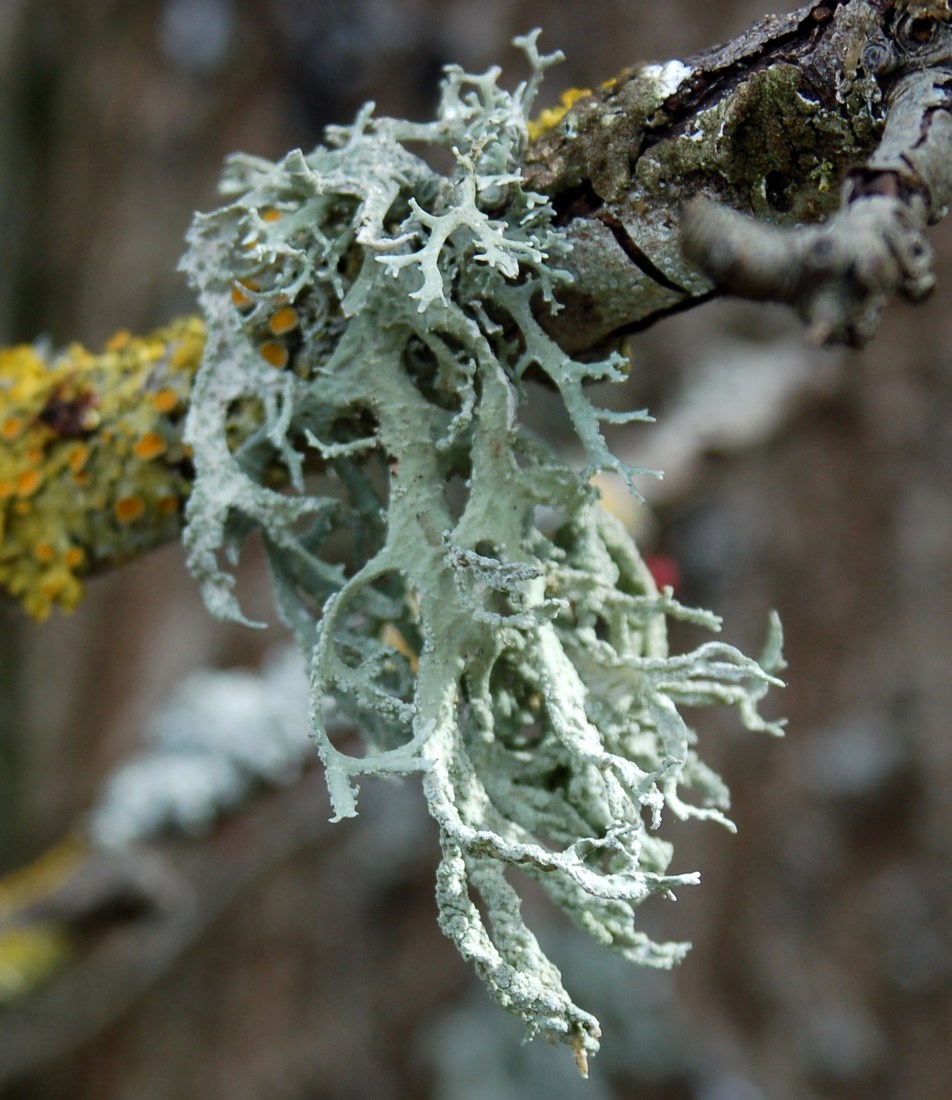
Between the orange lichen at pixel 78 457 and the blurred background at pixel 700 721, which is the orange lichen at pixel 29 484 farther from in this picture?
the blurred background at pixel 700 721

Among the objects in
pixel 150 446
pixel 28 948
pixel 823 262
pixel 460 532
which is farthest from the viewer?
pixel 28 948

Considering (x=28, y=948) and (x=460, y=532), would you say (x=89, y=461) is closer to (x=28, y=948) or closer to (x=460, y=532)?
(x=460, y=532)

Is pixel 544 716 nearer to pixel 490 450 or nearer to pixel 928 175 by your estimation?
pixel 490 450

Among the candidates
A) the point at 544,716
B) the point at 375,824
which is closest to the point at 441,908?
the point at 544,716

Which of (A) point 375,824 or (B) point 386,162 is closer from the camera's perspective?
(B) point 386,162

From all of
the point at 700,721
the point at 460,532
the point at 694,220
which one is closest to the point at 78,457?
the point at 460,532

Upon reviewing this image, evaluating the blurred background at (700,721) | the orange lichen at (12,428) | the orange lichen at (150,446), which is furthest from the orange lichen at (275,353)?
the blurred background at (700,721)

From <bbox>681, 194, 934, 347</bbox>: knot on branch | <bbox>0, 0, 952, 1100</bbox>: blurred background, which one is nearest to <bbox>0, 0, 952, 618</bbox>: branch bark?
<bbox>681, 194, 934, 347</bbox>: knot on branch

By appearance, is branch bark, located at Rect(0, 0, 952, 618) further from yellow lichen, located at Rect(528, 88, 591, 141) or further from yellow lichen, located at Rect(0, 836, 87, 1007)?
yellow lichen, located at Rect(0, 836, 87, 1007)
